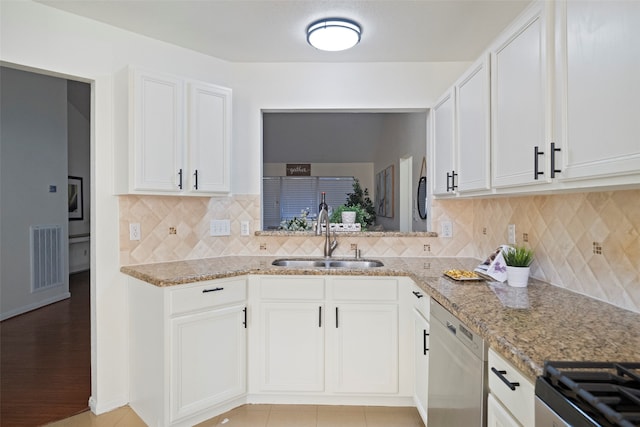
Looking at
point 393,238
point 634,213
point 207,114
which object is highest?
point 207,114

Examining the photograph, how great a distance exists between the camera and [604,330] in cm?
118

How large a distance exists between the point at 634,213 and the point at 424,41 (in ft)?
5.61

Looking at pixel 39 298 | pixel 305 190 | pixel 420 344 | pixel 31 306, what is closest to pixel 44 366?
pixel 31 306

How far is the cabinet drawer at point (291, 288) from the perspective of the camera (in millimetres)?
2262

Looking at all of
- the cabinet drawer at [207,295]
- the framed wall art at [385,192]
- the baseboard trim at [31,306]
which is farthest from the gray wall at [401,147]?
the baseboard trim at [31,306]

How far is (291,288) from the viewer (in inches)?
89.4

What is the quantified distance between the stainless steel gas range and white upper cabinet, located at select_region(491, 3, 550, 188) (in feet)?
2.38

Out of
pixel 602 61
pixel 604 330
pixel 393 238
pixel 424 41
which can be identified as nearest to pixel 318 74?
pixel 424 41

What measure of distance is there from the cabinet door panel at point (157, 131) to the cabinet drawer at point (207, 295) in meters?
0.70

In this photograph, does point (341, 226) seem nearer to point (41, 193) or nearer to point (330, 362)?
point (330, 362)

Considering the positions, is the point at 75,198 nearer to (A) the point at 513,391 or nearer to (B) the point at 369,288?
(B) the point at 369,288

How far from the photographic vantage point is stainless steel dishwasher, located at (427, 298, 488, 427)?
1265mm

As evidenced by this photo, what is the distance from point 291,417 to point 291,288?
0.80 m

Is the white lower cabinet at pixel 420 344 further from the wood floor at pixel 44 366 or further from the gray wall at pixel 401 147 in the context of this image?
the wood floor at pixel 44 366
